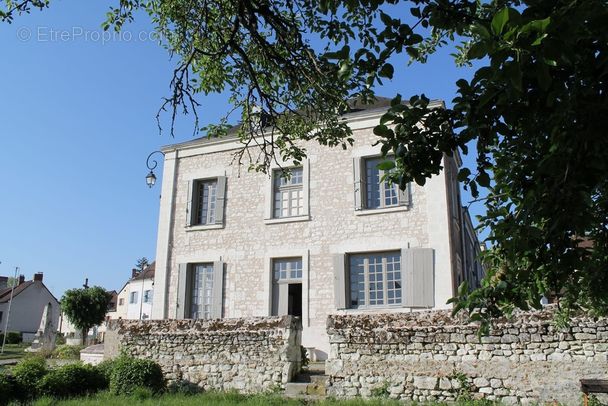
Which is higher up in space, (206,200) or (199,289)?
(206,200)

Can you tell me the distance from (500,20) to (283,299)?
41.0ft

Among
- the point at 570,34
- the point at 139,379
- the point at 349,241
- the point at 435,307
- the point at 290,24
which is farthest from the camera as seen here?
the point at 349,241

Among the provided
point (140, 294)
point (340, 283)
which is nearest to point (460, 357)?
point (340, 283)

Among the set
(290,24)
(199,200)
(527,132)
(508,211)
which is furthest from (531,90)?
(199,200)

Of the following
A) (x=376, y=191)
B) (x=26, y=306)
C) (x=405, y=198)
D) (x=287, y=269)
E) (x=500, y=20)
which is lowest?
(x=500, y=20)

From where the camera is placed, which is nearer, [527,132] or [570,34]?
[570,34]

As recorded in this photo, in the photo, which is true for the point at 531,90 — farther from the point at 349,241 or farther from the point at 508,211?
the point at 349,241

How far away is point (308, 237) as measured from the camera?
45.4 feet

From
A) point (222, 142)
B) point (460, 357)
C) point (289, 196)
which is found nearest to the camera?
point (460, 357)

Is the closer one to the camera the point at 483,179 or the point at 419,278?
the point at 483,179

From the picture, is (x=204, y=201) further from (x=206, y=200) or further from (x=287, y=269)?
(x=287, y=269)

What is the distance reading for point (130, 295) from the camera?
4281cm

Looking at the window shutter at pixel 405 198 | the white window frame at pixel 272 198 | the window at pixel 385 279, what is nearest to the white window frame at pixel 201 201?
the white window frame at pixel 272 198

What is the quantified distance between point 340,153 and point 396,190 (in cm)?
194
